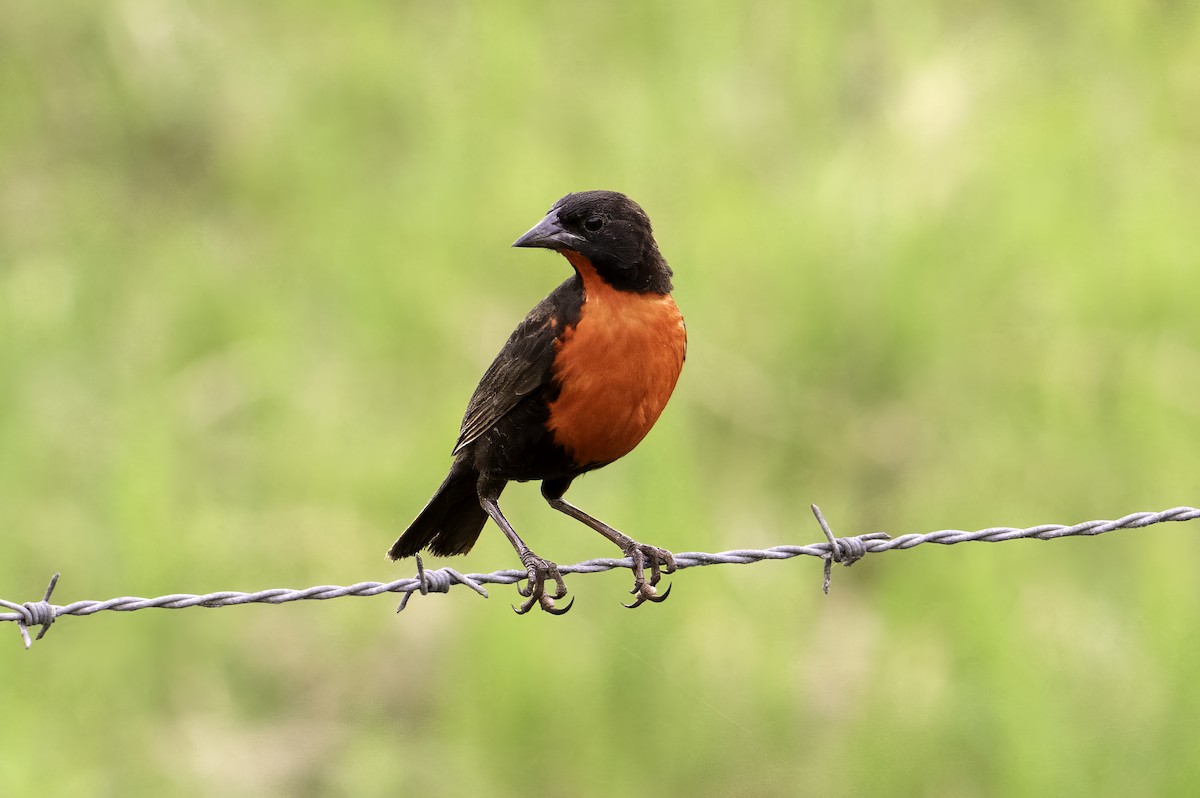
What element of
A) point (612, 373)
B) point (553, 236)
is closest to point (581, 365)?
point (612, 373)

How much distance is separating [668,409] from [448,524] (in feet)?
8.21

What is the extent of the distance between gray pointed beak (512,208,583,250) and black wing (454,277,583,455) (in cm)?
12

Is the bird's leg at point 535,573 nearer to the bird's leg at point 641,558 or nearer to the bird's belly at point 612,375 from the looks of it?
the bird's leg at point 641,558

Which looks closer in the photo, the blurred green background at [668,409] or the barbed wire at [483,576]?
the barbed wire at [483,576]

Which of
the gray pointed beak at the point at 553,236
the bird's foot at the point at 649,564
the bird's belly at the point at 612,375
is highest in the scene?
the gray pointed beak at the point at 553,236

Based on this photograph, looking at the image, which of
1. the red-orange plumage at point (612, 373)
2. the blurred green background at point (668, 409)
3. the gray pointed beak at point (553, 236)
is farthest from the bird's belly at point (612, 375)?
the blurred green background at point (668, 409)

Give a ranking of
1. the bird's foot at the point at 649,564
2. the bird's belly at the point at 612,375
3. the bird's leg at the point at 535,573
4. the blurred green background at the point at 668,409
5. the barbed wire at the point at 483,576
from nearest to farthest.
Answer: the barbed wire at the point at 483,576
the bird's belly at the point at 612,375
the bird's leg at the point at 535,573
the bird's foot at the point at 649,564
the blurred green background at the point at 668,409

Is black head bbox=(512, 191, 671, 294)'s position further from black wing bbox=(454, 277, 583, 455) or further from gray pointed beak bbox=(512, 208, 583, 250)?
black wing bbox=(454, 277, 583, 455)

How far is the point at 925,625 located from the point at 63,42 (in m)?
8.50

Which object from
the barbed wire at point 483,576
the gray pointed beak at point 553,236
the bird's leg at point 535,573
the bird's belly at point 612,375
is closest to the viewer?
the barbed wire at point 483,576

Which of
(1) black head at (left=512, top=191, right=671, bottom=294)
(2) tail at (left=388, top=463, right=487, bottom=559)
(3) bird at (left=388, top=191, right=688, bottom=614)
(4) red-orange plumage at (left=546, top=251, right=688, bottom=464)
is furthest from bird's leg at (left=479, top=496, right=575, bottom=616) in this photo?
(1) black head at (left=512, top=191, right=671, bottom=294)

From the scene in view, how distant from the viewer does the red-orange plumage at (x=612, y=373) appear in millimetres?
4461

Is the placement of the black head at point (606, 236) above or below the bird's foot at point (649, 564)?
above

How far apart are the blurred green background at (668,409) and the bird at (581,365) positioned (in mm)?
1672
